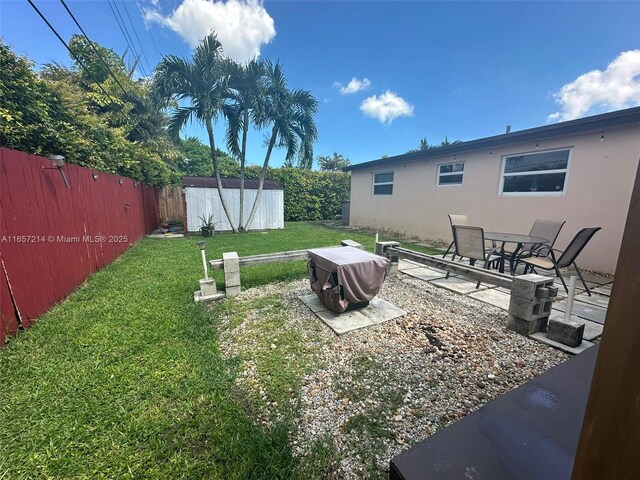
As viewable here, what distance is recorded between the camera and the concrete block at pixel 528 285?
2798 mm

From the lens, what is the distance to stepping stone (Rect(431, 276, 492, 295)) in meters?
4.25

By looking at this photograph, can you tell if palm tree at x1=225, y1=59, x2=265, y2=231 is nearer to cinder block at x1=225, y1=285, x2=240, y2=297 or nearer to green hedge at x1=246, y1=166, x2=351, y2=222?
green hedge at x1=246, y1=166, x2=351, y2=222

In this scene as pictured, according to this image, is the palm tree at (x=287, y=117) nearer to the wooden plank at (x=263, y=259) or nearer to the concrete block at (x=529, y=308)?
the wooden plank at (x=263, y=259)

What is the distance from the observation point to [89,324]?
2904 mm

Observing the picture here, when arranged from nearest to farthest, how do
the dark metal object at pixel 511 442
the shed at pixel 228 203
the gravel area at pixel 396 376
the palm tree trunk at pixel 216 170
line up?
the dark metal object at pixel 511 442 < the gravel area at pixel 396 376 < the palm tree trunk at pixel 216 170 < the shed at pixel 228 203

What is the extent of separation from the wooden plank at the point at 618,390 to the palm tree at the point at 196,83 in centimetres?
1006

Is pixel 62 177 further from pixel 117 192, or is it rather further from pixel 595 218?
pixel 595 218

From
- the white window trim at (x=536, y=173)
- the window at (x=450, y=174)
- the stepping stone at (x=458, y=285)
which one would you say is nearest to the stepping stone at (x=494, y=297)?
the stepping stone at (x=458, y=285)

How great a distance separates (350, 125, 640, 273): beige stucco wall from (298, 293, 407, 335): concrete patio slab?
174 inches

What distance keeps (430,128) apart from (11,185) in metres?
19.6

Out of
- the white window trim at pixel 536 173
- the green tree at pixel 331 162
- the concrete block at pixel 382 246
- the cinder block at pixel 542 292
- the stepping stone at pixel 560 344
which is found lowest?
the stepping stone at pixel 560 344

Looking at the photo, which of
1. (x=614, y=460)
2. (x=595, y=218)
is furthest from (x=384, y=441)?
(x=595, y=218)

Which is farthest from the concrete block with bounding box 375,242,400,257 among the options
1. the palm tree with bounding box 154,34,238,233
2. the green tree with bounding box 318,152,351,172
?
the green tree with bounding box 318,152,351,172

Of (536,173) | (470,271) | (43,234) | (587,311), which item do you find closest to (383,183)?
(536,173)
